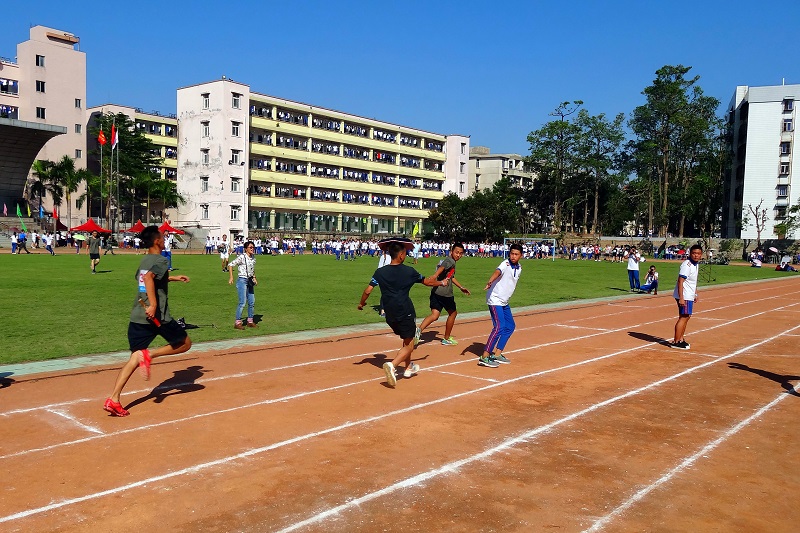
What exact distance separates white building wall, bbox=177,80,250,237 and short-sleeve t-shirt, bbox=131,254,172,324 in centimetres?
6103

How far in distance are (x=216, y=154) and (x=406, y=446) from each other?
213 feet

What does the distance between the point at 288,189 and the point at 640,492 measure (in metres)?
71.1

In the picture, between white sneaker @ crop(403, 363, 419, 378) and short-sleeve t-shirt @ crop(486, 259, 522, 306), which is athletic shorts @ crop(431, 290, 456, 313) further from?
white sneaker @ crop(403, 363, 419, 378)

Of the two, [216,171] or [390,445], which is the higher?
[216,171]

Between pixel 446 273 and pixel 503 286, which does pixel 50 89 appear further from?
pixel 503 286

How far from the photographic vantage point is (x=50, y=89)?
63750mm

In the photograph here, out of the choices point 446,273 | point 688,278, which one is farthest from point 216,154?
point 688,278

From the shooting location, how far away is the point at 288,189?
7400cm

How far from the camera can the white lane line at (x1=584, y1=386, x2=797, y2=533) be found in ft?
15.3

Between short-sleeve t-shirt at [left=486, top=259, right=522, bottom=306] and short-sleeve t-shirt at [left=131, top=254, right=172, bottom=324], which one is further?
short-sleeve t-shirt at [left=486, top=259, right=522, bottom=306]

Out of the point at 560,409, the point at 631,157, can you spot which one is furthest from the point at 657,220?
the point at 560,409

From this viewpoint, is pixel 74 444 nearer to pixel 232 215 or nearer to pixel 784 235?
pixel 232 215

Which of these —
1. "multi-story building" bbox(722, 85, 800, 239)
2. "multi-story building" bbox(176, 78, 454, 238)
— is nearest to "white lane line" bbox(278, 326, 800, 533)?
"multi-story building" bbox(176, 78, 454, 238)

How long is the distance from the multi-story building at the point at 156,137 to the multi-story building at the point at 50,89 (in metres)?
3.30
